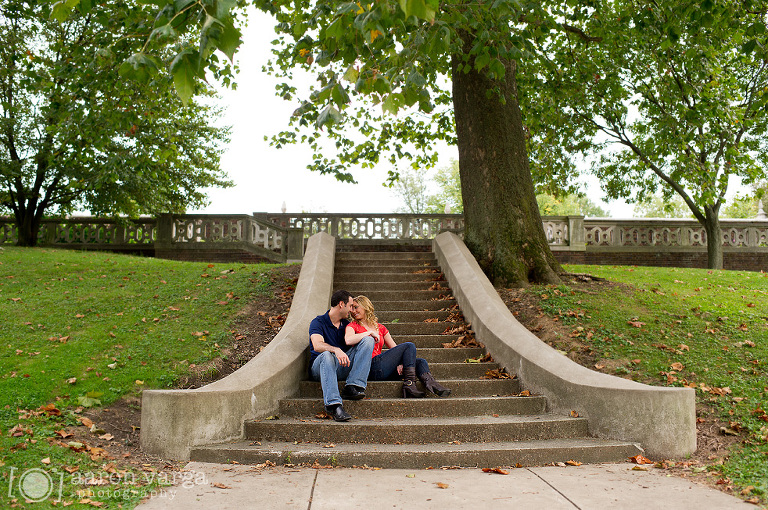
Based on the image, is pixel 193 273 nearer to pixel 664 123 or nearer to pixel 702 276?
pixel 664 123

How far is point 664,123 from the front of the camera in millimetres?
11031

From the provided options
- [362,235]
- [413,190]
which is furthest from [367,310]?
[413,190]

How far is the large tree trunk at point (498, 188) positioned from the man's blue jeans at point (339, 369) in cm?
442

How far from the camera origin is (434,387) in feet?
20.6

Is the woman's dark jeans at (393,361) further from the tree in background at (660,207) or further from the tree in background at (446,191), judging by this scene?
the tree in background at (660,207)

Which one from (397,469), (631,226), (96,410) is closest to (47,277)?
(96,410)

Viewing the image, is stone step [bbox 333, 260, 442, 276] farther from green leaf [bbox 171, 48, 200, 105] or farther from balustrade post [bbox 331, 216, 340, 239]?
balustrade post [bbox 331, 216, 340, 239]

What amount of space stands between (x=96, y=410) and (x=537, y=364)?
184 inches

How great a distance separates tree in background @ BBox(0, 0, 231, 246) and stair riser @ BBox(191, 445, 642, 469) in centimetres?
705

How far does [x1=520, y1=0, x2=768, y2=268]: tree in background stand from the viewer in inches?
364

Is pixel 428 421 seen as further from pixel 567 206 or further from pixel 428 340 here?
pixel 567 206

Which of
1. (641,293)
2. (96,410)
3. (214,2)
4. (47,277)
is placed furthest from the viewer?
(47,277)

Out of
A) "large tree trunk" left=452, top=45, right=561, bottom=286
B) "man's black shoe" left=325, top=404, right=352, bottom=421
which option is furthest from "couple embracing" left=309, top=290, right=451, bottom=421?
"large tree trunk" left=452, top=45, right=561, bottom=286

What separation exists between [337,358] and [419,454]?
1457mm
